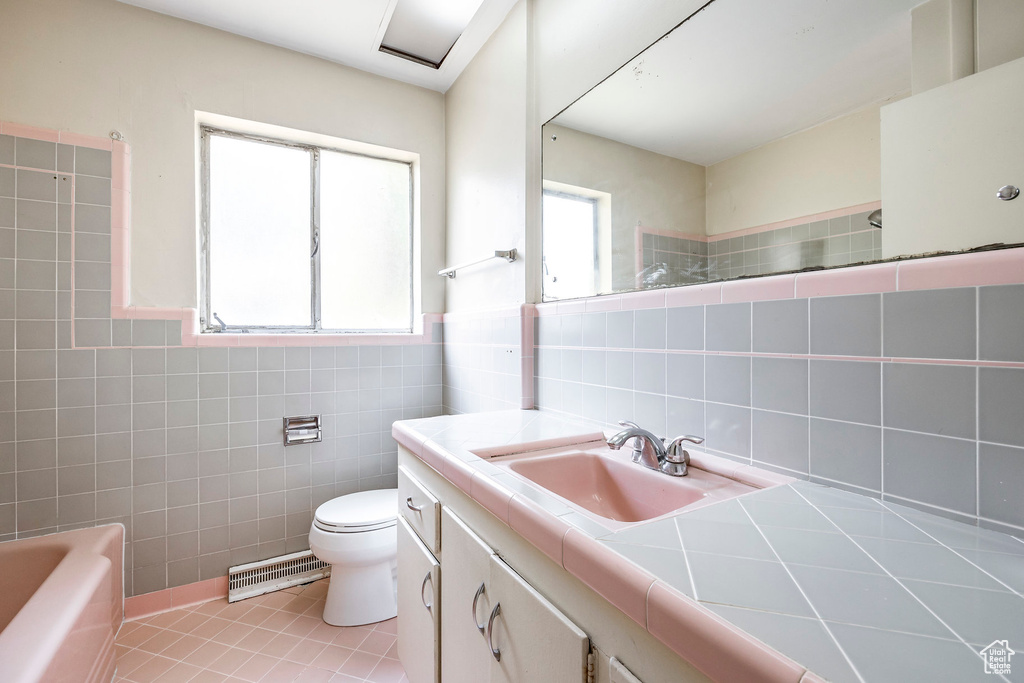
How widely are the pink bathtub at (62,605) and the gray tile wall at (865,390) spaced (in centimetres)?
156

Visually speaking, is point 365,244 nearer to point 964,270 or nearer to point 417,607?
point 417,607

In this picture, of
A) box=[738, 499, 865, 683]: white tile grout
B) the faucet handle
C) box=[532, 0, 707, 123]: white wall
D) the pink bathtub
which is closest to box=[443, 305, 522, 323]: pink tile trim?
box=[532, 0, 707, 123]: white wall

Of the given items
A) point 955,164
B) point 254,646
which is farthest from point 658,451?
point 254,646

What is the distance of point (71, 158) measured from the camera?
5.60 ft

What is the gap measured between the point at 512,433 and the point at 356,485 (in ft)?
4.33

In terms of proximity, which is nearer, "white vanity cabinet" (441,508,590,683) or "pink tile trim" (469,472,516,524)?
"white vanity cabinet" (441,508,590,683)

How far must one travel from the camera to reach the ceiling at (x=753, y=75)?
0.81 meters

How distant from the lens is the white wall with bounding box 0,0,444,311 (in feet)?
5.47

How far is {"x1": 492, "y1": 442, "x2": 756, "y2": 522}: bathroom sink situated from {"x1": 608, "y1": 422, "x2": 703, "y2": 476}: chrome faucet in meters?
0.02

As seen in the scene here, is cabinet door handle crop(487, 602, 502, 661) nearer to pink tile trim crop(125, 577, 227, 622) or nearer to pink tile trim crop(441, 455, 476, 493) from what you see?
pink tile trim crop(441, 455, 476, 493)

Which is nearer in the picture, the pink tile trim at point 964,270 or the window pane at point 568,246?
the pink tile trim at point 964,270

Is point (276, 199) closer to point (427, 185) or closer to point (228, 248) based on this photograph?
point (228, 248)

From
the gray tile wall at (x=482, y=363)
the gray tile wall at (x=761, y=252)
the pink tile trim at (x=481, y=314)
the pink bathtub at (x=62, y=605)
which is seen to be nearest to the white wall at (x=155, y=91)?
the pink bathtub at (x=62, y=605)

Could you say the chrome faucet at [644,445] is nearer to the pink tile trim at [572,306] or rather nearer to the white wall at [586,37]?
the pink tile trim at [572,306]
